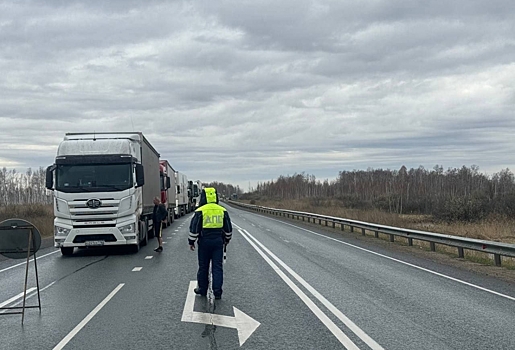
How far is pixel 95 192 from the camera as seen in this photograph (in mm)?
16891

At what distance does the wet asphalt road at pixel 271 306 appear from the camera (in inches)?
275

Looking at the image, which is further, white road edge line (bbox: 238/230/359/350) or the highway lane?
the highway lane

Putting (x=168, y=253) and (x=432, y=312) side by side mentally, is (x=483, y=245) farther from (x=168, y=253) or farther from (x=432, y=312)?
(x=168, y=253)

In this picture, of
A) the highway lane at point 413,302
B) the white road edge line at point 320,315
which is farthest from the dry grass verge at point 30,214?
the white road edge line at point 320,315

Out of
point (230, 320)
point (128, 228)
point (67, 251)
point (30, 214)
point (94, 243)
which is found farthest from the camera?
point (30, 214)

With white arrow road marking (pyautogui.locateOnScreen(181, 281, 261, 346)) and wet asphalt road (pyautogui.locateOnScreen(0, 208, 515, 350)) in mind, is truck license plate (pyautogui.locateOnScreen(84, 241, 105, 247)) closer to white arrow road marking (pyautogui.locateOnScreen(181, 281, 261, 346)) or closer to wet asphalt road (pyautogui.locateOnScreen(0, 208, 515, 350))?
wet asphalt road (pyautogui.locateOnScreen(0, 208, 515, 350))

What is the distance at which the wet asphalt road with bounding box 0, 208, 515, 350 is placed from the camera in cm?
699

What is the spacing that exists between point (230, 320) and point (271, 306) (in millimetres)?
1186

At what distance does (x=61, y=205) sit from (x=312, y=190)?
151663 millimetres

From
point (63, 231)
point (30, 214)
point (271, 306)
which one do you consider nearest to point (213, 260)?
point (271, 306)

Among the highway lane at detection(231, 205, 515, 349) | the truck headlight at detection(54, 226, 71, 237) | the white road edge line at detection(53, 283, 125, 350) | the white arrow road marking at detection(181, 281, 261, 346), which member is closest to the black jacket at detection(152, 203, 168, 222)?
the truck headlight at detection(54, 226, 71, 237)

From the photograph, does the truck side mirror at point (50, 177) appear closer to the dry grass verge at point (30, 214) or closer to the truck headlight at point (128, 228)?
the truck headlight at point (128, 228)

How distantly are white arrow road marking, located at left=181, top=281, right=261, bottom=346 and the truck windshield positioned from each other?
8.89 meters

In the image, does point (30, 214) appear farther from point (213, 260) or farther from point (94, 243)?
point (213, 260)
